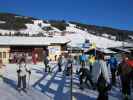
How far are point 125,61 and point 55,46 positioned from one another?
41.2 metres

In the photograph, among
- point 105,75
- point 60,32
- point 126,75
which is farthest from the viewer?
point 60,32

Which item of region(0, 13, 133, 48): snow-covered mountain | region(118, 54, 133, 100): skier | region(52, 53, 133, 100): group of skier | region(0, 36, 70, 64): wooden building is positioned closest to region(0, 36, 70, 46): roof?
region(0, 36, 70, 64): wooden building

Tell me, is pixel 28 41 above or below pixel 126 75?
above

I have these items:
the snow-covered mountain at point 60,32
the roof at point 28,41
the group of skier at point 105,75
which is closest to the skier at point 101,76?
the group of skier at point 105,75

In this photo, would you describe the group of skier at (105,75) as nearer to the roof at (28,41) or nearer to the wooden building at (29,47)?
the wooden building at (29,47)

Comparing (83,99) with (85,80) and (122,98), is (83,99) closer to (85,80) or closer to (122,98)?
(122,98)

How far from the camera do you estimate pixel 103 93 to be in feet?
32.2

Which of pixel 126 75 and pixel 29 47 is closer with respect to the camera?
pixel 126 75

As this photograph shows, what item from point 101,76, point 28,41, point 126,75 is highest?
point 28,41

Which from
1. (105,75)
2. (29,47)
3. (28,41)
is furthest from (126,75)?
(28,41)

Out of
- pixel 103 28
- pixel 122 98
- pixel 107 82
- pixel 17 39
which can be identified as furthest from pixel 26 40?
pixel 103 28

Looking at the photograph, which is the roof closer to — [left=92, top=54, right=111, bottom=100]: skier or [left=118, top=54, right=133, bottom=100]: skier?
[left=118, top=54, right=133, bottom=100]: skier

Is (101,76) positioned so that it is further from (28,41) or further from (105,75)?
(28,41)

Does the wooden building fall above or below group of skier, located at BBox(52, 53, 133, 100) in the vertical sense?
above
